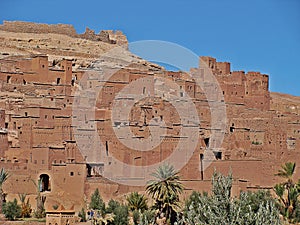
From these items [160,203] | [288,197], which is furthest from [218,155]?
Answer: [160,203]

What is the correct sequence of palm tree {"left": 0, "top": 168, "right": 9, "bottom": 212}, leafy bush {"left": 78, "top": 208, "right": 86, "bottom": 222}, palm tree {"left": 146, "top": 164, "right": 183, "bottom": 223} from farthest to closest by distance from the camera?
palm tree {"left": 0, "top": 168, "right": 9, "bottom": 212}
leafy bush {"left": 78, "top": 208, "right": 86, "bottom": 222}
palm tree {"left": 146, "top": 164, "right": 183, "bottom": 223}

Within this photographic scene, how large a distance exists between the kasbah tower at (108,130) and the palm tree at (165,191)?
3196 millimetres

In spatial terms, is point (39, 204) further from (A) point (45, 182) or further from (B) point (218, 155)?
(B) point (218, 155)

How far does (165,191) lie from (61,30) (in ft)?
108

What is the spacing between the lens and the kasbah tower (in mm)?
33844

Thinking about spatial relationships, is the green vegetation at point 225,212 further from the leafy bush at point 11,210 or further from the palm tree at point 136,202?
the leafy bush at point 11,210

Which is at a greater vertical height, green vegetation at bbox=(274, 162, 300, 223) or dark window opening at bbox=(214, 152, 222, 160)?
dark window opening at bbox=(214, 152, 222, 160)

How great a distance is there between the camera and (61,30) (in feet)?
197

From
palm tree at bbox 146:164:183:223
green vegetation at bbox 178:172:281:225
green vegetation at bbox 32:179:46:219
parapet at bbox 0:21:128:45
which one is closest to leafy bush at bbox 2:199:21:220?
green vegetation at bbox 32:179:46:219

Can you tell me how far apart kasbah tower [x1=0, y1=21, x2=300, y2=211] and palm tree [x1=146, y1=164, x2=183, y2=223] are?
320 centimetres

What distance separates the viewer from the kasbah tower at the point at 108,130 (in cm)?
3384

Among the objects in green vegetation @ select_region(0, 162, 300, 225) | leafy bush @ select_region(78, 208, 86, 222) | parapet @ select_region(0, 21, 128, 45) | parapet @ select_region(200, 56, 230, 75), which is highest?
parapet @ select_region(0, 21, 128, 45)

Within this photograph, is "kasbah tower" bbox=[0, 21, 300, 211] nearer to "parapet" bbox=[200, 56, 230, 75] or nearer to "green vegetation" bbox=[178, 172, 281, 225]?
A: "parapet" bbox=[200, 56, 230, 75]

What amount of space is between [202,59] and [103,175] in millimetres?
16882
